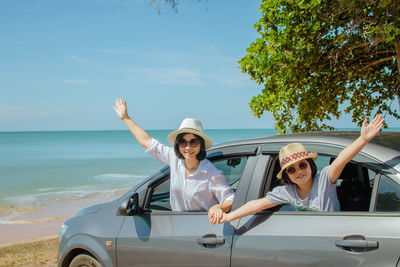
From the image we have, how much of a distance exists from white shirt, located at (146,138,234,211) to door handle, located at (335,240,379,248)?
1.01 m

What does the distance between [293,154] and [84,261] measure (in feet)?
7.21

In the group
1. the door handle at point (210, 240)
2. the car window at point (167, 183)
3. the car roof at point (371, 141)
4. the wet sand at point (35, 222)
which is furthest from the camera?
the wet sand at point (35, 222)

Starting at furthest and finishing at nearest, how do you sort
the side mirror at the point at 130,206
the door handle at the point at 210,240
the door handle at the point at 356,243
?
1. the side mirror at the point at 130,206
2. the door handle at the point at 210,240
3. the door handle at the point at 356,243

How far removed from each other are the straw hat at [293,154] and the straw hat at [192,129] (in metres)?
0.82

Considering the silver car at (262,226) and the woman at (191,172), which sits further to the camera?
the woman at (191,172)

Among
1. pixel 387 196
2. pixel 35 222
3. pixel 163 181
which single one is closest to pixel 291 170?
pixel 387 196

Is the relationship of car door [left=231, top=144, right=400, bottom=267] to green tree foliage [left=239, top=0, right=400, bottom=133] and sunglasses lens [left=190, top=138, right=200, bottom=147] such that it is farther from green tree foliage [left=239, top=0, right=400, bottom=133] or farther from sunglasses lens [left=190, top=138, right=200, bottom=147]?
green tree foliage [left=239, top=0, right=400, bottom=133]

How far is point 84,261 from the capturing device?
3725 millimetres

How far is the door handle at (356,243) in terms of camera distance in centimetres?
217

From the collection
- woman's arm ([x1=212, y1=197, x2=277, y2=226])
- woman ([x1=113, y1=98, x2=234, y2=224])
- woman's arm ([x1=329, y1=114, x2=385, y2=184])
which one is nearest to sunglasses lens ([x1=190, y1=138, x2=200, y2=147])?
woman ([x1=113, y1=98, x2=234, y2=224])

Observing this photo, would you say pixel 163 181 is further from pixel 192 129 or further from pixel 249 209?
pixel 249 209

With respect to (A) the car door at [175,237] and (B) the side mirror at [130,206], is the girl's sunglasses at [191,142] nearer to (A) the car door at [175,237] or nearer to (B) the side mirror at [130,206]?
(A) the car door at [175,237]

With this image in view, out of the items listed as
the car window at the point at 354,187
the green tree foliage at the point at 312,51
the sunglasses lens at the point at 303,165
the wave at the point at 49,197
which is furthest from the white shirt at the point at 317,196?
the wave at the point at 49,197

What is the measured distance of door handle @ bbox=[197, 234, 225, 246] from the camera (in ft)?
9.14
